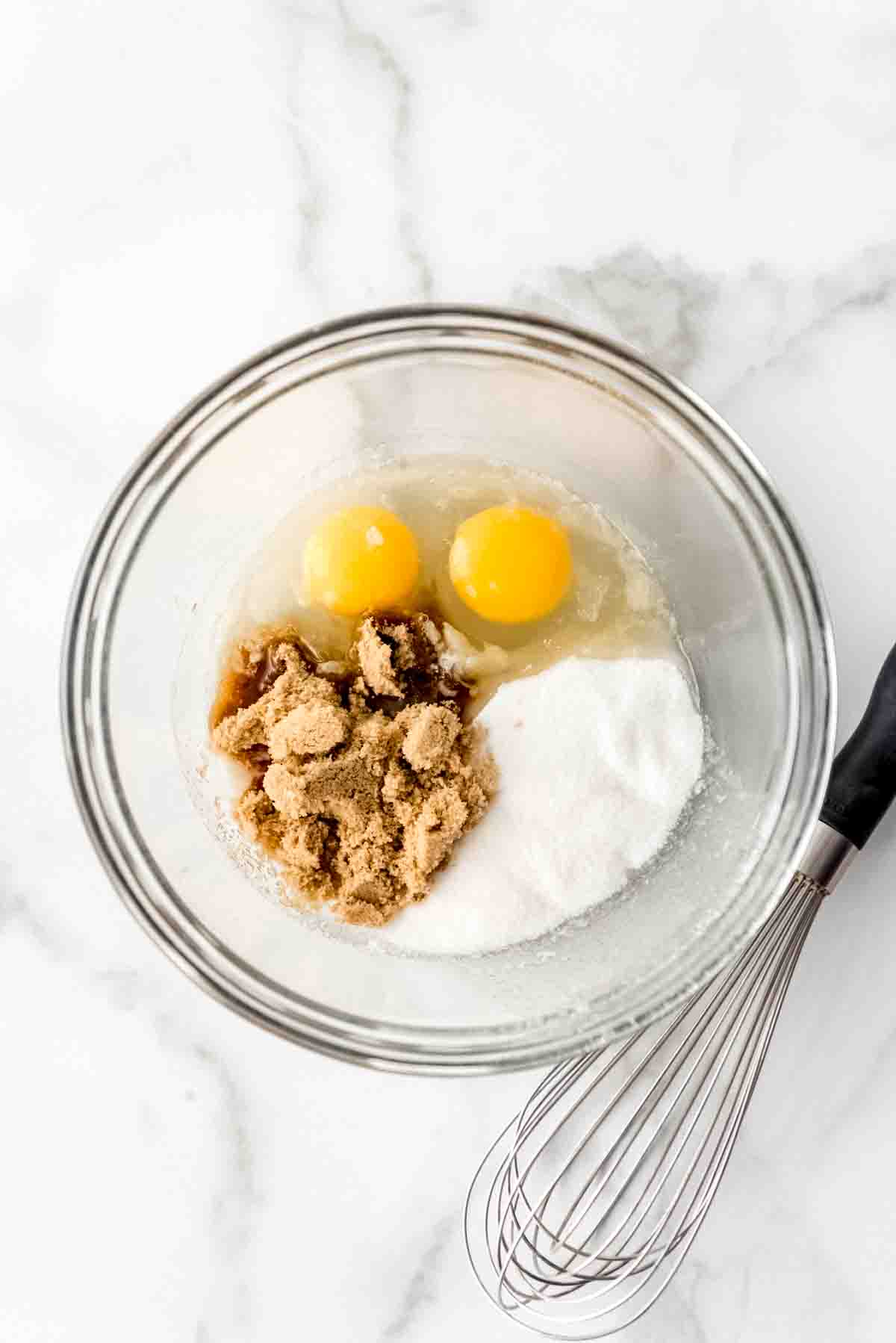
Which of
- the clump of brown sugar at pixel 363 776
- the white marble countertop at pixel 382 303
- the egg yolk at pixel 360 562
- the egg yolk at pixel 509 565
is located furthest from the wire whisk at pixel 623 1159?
the egg yolk at pixel 360 562

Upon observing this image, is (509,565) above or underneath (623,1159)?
above

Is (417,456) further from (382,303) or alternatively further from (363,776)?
(363,776)

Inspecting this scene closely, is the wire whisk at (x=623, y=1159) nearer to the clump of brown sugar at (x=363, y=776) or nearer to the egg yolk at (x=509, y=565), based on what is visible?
the clump of brown sugar at (x=363, y=776)

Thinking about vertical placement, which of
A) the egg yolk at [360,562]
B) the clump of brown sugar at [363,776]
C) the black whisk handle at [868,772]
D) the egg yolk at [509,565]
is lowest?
the black whisk handle at [868,772]

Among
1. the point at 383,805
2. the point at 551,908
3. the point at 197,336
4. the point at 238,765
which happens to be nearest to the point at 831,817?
the point at 551,908

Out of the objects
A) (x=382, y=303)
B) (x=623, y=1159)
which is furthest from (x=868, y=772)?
(x=382, y=303)

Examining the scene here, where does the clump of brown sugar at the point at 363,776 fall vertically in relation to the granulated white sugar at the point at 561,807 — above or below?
above
